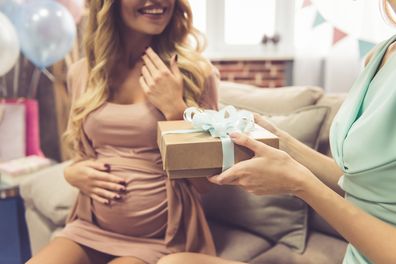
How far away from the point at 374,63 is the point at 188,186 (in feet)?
2.16

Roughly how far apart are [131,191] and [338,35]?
180 cm

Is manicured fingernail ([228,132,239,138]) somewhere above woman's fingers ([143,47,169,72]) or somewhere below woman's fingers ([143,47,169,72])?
below

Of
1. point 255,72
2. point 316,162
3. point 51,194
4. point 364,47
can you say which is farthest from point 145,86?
point 255,72

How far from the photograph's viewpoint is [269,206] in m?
1.58

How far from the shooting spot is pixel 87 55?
1.46 metres

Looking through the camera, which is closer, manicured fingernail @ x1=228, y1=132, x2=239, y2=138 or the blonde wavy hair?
manicured fingernail @ x1=228, y1=132, x2=239, y2=138

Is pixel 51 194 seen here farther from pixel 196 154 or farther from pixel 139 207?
pixel 196 154

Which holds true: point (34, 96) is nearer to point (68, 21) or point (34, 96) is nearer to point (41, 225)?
point (68, 21)

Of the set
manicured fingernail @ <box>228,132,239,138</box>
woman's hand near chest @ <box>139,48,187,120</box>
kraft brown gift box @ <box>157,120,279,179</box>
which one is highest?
woman's hand near chest @ <box>139,48,187,120</box>

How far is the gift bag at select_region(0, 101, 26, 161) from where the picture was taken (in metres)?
2.41

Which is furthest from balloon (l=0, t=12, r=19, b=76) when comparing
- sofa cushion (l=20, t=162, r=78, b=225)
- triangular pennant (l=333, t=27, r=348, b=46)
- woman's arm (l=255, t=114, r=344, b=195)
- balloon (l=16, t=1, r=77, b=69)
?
triangular pennant (l=333, t=27, r=348, b=46)

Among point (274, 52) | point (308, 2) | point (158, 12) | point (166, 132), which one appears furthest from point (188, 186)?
point (274, 52)

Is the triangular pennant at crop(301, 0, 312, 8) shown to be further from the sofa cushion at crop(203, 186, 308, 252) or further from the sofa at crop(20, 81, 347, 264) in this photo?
the sofa cushion at crop(203, 186, 308, 252)

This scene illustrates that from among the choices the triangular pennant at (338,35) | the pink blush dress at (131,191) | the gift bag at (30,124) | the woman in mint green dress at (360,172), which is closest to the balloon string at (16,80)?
the gift bag at (30,124)
